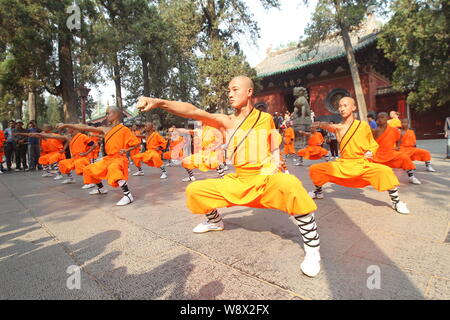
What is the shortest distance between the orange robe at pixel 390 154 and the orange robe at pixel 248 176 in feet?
12.1

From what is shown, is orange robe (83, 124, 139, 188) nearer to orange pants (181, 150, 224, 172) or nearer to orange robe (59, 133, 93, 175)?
orange pants (181, 150, 224, 172)

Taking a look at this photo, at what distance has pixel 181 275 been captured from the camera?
2006 millimetres

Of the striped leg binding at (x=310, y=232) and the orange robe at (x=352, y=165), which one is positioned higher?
the orange robe at (x=352, y=165)

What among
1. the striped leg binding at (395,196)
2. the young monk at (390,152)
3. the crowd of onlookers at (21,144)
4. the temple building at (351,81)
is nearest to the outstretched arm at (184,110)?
the striped leg binding at (395,196)

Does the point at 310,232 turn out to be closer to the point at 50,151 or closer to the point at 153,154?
the point at 153,154

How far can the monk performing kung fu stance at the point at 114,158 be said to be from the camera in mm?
4531

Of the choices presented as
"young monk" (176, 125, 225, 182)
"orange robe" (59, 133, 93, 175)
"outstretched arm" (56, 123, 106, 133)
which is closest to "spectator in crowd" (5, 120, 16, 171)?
"orange robe" (59, 133, 93, 175)

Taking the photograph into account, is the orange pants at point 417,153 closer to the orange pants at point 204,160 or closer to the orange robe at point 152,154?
the orange pants at point 204,160

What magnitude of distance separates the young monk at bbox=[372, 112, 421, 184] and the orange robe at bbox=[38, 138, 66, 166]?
9013 millimetres

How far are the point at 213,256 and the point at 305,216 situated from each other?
89 cm

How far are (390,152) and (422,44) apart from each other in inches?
408

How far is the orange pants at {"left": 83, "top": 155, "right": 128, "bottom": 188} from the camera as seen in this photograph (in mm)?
4500

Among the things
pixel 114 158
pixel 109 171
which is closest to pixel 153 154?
pixel 114 158

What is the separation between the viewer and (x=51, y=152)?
8547mm
